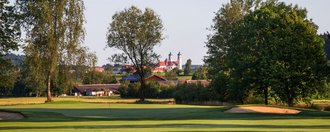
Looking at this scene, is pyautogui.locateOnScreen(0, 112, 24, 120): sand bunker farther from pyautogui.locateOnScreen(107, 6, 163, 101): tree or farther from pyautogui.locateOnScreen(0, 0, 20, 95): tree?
pyautogui.locateOnScreen(107, 6, 163, 101): tree

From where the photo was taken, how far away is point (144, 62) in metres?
75.5

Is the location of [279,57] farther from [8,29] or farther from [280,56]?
[8,29]

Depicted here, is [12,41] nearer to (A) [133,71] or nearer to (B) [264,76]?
(B) [264,76]

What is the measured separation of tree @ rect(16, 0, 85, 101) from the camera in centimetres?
6175

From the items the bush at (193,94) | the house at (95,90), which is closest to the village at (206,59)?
the bush at (193,94)

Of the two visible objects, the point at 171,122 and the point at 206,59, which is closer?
the point at 171,122

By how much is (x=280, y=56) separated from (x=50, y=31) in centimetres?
2865

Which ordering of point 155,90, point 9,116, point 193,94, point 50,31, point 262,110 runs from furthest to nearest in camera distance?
point 155,90
point 193,94
point 50,31
point 262,110
point 9,116

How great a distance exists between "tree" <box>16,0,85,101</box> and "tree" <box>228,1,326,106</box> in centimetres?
2150

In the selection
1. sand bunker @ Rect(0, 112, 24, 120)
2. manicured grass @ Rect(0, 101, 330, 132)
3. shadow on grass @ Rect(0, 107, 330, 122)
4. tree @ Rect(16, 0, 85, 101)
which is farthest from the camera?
tree @ Rect(16, 0, 85, 101)

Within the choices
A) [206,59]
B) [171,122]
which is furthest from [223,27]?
[171,122]

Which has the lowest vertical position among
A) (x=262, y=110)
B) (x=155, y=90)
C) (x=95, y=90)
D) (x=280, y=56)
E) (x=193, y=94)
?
(x=262, y=110)

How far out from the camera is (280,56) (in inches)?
2063

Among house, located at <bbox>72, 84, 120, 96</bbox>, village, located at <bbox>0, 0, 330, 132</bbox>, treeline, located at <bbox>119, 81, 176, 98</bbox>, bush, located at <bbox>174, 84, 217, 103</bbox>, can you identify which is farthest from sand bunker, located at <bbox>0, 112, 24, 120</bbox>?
house, located at <bbox>72, 84, 120, 96</bbox>
